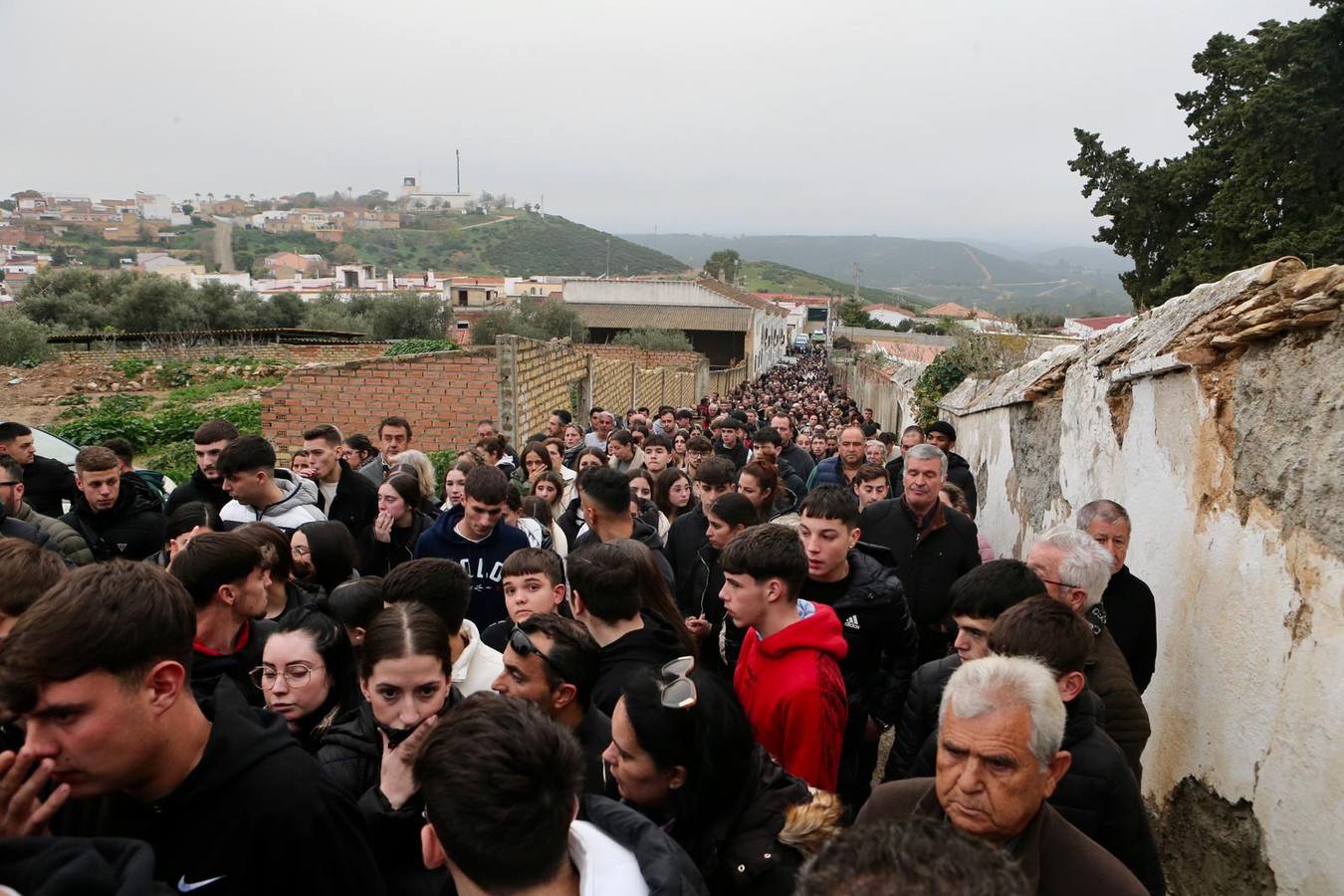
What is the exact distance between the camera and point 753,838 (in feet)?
6.68

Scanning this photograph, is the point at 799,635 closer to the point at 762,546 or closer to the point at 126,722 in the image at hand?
the point at 762,546

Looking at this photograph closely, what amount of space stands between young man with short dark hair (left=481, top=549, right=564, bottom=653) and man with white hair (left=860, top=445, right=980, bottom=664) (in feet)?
6.64

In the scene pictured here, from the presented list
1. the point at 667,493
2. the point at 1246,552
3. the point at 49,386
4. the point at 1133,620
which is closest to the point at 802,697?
the point at 1133,620

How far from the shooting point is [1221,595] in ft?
10.3

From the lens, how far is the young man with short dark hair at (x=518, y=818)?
1.58 metres

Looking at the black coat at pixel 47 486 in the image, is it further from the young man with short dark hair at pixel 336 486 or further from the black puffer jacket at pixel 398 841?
the black puffer jacket at pixel 398 841

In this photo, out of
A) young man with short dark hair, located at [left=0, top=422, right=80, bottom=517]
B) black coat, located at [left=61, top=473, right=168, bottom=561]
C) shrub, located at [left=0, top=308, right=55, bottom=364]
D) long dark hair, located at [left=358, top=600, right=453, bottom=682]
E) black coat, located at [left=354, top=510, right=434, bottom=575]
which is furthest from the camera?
shrub, located at [left=0, top=308, right=55, bottom=364]

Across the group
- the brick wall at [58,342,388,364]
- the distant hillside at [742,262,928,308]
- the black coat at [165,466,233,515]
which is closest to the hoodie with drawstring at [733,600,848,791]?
the black coat at [165,466,233,515]

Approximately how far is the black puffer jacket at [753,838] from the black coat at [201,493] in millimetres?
4159

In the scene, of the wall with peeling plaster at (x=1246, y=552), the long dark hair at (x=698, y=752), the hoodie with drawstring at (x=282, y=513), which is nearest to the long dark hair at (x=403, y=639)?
the long dark hair at (x=698, y=752)

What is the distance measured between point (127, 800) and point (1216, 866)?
3.37 meters

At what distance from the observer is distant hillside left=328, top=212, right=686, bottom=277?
119 m

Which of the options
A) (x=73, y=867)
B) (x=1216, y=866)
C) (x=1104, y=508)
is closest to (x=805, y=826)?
(x=73, y=867)

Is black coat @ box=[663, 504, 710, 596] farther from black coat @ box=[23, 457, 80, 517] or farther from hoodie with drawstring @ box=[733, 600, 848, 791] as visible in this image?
black coat @ box=[23, 457, 80, 517]
